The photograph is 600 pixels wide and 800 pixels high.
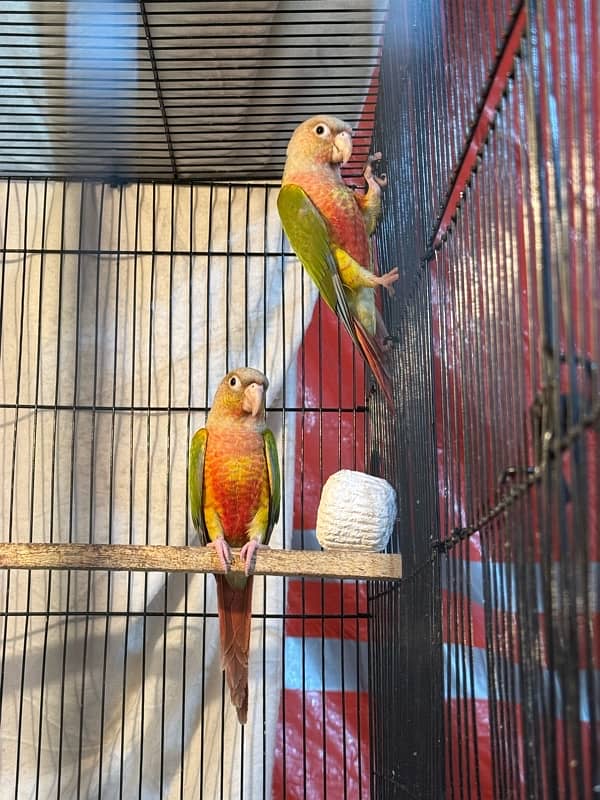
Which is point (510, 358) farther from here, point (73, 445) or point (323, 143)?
point (73, 445)

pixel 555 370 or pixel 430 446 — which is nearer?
pixel 555 370

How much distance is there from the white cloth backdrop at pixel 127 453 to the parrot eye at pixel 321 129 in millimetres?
582

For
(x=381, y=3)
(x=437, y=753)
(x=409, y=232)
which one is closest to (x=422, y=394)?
(x=409, y=232)

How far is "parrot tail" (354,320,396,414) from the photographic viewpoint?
1374 mm

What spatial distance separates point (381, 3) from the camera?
59.4 inches

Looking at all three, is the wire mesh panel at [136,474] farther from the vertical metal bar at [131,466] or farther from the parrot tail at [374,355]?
the parrot tail at [374,355]

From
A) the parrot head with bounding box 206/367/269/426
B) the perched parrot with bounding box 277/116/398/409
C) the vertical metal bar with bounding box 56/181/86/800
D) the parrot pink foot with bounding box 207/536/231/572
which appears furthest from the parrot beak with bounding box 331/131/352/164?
the vertical metal bar with bounding box 56/181/86/800

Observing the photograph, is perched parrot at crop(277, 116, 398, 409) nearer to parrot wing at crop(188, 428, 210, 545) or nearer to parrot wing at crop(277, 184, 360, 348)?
parrot wing at crop(277, 184, 360, 348)

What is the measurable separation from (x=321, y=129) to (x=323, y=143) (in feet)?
0.07

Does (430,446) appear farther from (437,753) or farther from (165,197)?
(165,197)

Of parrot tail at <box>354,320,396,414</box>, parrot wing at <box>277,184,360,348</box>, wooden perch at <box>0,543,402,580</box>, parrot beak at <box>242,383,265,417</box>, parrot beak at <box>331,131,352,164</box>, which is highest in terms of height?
parrot beak at <box>331,131,352,164</box>

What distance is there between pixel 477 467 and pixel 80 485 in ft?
4.06

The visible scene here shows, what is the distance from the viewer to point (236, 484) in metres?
1.52

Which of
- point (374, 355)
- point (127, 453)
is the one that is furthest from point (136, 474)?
point (374, 355)
